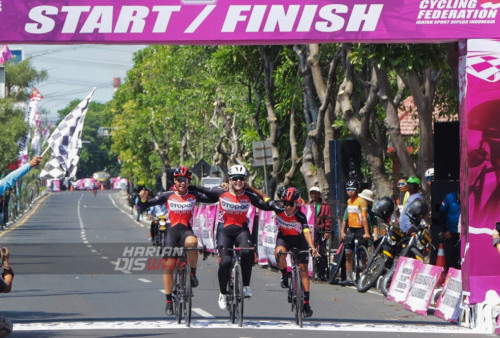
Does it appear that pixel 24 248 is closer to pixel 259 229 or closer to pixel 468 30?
pixel 259 229

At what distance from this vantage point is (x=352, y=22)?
15453 mm

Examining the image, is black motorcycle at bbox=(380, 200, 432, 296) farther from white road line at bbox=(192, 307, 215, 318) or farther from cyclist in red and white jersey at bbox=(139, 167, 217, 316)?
cyclist in red and white jersey at bbox=(139, 167, 217, 316)

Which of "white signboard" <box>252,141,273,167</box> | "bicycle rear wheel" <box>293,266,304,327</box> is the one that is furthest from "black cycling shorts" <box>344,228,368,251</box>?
"white signboard" <box>252,141,273,167</box>

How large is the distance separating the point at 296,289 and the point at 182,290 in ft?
4.49

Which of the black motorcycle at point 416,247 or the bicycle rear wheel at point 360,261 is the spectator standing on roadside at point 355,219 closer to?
the bicycle rear wheel at point 360,261

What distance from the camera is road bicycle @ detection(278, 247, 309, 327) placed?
A: 1529 cm

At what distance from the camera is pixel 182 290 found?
604 inches

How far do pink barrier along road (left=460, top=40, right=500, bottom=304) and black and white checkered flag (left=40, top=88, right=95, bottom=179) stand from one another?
7.65 meters

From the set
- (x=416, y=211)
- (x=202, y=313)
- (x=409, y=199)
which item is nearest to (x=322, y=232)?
(x=409, y=199)

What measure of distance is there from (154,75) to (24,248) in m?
35.6

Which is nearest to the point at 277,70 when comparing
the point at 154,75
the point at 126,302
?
the point at 126,302

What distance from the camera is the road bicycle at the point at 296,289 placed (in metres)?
15.3

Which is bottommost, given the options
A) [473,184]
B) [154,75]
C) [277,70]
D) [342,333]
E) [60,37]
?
[342,333]

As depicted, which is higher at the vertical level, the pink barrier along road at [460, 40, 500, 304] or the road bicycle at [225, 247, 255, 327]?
the pink barrier along road at [460, 40, 500, 304]
